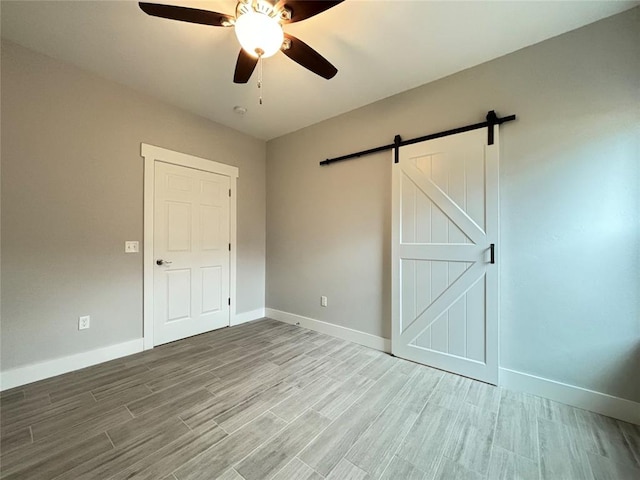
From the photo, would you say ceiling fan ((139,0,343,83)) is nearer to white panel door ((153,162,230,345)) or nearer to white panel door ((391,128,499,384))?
white panel door ((391,128,499,384))

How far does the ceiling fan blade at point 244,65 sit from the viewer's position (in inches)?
68.0

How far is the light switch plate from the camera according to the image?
2.66 metres

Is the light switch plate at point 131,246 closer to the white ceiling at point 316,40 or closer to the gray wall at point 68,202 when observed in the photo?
the gray wall at point 68,202

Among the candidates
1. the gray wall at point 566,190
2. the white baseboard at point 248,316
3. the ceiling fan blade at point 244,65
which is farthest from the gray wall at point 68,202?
the gray wall at point 566,190

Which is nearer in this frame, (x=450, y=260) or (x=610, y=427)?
(x=610, y=427)

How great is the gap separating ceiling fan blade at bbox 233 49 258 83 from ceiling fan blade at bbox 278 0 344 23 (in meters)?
0.39

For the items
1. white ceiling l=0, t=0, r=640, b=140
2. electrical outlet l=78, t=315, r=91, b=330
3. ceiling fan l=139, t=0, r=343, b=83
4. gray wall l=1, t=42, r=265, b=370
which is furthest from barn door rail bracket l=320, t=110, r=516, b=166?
electrical outlet l=78, t=315, r=91, b=330

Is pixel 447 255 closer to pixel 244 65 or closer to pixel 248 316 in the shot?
pixel 244 65

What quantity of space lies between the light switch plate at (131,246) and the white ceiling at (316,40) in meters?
1.61

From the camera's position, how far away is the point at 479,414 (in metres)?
1.77

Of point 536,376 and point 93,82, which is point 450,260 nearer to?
point 536,376

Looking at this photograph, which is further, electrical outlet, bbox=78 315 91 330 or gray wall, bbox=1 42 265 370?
electrical outlet, bbox=78 315 91 330

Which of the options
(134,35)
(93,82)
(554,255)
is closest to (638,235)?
(554,255)

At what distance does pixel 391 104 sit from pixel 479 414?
286 centimetres
